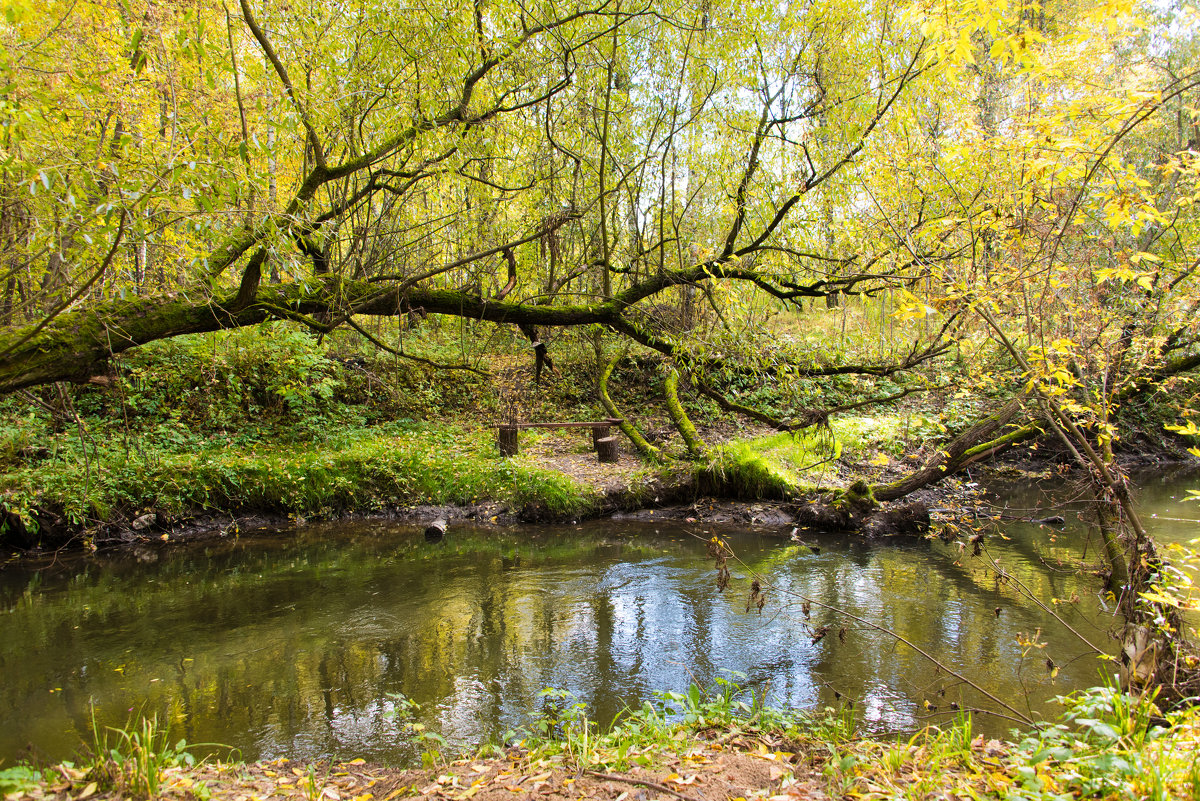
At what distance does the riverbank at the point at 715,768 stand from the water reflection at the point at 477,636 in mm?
603

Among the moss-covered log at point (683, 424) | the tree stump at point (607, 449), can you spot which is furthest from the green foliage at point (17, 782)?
the tree stump at point (607, 449)

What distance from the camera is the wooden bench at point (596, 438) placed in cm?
1156

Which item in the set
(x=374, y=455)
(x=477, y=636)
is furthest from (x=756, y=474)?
(x=374, y=455)

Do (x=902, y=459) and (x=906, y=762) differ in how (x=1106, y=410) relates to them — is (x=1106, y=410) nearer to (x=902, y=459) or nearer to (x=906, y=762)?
(x=906, y=762)

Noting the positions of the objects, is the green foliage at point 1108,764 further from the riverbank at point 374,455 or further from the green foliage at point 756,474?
the green foliage at point 756,474

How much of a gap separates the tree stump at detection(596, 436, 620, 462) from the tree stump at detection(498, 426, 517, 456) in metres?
1.62

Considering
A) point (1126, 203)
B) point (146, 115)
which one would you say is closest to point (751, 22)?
point (1126, 203)

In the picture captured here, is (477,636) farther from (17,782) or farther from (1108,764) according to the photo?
(1108,764)

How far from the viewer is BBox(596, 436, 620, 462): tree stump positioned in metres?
11.9

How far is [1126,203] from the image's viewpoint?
12.0 ft

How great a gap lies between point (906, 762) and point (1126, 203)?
343cm

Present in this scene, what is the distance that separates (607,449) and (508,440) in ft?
6.18

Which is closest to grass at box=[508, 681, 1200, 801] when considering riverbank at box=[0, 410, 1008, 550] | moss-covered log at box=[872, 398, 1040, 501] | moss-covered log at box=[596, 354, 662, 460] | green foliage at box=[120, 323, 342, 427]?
moss-covered log at box=[872, 398, 1040, 501]

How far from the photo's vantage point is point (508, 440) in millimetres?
11570
